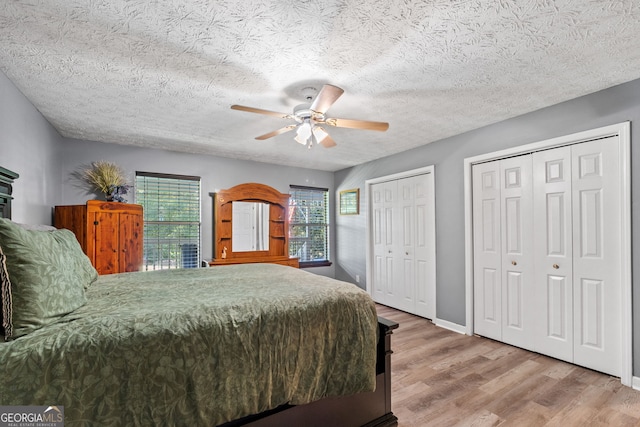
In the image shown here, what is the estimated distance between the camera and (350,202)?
562 centimetres

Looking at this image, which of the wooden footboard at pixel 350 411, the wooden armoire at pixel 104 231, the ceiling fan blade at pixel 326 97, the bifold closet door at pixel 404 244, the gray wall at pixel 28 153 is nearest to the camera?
the wooden footboard at pixel 350 411

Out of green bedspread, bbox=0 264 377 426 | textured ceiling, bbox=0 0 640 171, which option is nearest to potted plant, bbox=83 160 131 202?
textured ceiling, bbox=0 0 640 171

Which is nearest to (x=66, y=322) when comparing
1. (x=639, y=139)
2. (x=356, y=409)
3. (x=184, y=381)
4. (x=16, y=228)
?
(x=16, y=228)

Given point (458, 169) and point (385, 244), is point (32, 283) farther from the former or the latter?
point (385, 244)

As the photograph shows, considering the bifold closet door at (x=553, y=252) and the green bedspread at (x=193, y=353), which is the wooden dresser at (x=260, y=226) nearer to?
the green bedspread at (x=193, y=353)

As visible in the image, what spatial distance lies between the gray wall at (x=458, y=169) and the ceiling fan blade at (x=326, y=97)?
2.20 meters

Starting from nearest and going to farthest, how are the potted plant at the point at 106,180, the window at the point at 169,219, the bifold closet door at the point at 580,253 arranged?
the bifold closet door at the point at 580,253 → the potted plant at the point at 106,180 → the window at the point at 169,219

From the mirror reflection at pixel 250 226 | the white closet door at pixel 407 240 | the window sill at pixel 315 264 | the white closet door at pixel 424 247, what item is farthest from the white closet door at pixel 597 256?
the mirror reflection at pixel 250 226

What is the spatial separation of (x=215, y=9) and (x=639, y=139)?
3200 mm

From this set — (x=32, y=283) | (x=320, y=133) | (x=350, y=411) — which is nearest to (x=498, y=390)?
(x=350, y=411)

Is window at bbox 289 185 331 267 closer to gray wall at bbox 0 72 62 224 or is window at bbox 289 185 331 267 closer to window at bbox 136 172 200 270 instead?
window at bbox 136 172 200 270

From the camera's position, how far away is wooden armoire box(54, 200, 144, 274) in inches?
126

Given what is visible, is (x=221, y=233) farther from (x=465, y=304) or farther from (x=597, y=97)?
(x=597, y=97)

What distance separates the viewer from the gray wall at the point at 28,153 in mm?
2242
